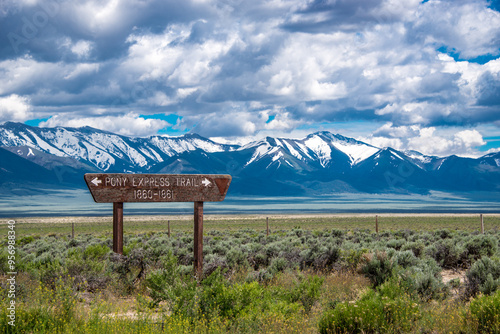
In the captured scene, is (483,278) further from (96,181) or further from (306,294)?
(96,181)

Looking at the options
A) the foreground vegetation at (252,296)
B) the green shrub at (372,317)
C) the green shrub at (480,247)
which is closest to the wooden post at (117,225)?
the foreground vegetation at (252,296)

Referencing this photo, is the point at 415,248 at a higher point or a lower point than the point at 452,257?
higher

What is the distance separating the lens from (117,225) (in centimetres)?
1120

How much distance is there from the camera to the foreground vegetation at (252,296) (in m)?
6.86

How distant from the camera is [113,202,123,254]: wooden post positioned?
1100cm

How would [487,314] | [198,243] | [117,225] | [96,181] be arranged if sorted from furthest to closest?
[117,225], [198,243], [96,181], [487,314]

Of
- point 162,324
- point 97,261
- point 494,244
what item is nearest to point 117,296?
point 97,261

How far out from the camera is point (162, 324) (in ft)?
23.5

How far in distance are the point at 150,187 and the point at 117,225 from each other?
1260mm

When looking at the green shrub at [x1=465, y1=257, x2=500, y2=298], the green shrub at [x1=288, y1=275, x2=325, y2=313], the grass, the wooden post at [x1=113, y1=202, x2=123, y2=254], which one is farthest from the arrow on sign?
the grass

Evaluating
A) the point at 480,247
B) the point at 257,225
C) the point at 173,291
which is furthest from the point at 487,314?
the point at 257,225

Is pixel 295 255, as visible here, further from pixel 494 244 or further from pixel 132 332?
pixel 132 332

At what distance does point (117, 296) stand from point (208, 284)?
2798mm

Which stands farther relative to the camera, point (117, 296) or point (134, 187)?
point (134, 187)
